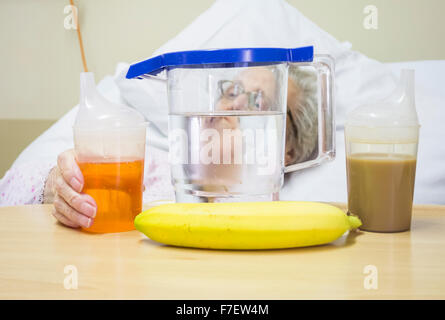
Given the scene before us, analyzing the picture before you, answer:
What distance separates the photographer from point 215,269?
511mm

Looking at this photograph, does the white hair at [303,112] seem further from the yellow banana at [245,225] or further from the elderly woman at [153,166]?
the yellow banana at [245,225]

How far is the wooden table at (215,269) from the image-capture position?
451mm

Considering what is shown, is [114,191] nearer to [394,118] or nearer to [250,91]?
[250,91]

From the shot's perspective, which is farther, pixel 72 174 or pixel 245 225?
pixel 72 174

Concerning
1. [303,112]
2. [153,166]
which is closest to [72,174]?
[303,112]

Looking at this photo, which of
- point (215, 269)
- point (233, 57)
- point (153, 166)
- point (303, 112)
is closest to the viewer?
point (215, 269)

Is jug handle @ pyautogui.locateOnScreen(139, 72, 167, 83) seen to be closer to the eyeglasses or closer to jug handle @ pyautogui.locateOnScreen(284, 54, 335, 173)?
the eyeglasses

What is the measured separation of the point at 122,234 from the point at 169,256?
0.12 meters

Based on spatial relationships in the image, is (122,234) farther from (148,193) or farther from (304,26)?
(304,26)

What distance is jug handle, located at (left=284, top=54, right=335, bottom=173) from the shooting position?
2.19ft

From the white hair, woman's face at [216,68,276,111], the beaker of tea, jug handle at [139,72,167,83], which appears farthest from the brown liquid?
the white hair

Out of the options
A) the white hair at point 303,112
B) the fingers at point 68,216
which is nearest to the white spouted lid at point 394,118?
the fingers at point 68,216

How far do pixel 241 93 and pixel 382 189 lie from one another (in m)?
0.21
